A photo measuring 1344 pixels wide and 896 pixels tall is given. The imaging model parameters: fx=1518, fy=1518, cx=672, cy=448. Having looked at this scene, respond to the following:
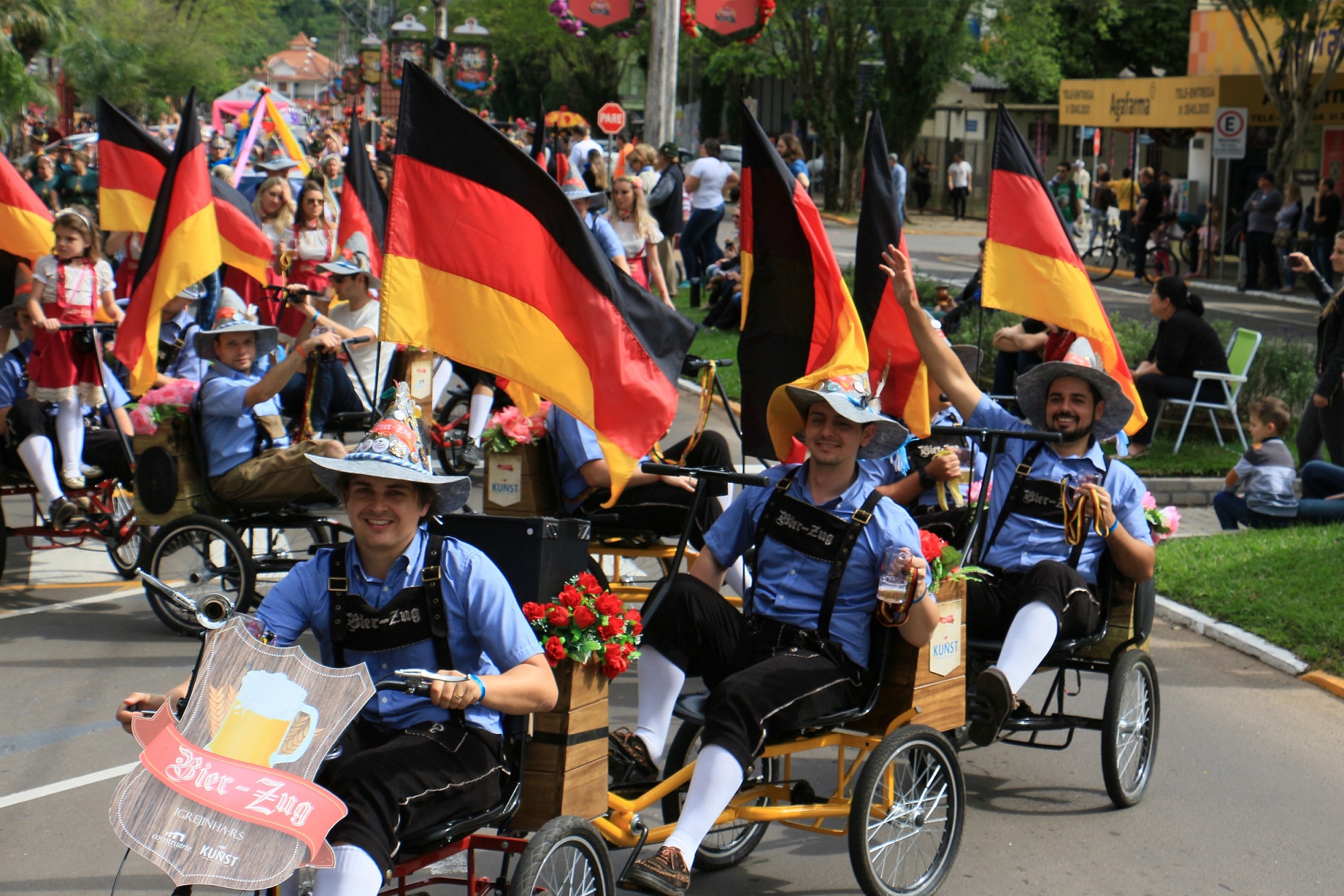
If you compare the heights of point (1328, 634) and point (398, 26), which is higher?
point (398, 26)

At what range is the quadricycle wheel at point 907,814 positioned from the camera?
4.73 meters

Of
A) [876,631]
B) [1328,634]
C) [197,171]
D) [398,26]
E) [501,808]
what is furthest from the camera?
[398,26]

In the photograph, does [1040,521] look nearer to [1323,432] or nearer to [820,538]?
[820,538]

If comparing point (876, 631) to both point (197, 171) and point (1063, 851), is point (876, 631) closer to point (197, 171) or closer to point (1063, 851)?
point (1063, 851)

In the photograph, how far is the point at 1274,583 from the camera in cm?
893

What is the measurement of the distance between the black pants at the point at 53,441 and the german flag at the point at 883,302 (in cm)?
462

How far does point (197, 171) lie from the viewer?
9055 millimetres

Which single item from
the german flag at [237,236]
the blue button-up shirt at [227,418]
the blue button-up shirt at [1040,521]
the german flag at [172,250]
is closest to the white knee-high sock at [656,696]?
the blue button-up shirt at [1040,521]

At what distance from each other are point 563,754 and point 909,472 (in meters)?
3.77

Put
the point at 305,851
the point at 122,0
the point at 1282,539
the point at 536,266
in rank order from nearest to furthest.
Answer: the point at 305,851
the point at 536,266
the point at 1282,539
the point at 122,0

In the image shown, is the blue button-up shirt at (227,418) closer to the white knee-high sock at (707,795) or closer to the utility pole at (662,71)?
the white knee-high sock at (707,795)

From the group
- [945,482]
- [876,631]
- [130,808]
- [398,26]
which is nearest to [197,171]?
[945,482]

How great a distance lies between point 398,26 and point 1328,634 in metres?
37.4

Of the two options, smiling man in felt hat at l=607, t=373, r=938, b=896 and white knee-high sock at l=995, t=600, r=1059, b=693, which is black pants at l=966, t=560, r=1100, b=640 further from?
smiling man in felt hat at l=607, t=373, r=938, b=896
